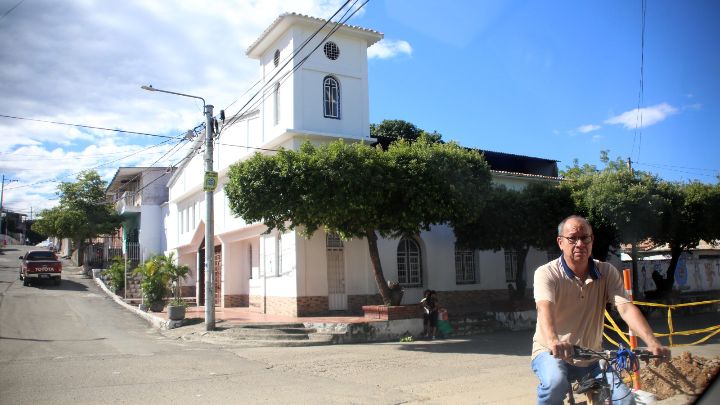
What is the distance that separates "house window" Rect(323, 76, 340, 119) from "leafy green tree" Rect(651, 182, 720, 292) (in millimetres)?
11391

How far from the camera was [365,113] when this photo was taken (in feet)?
64.7

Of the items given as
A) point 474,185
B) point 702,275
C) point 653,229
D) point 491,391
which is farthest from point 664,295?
point 491,391

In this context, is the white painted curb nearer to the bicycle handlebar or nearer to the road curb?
the road curb

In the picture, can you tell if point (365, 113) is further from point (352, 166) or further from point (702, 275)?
point (702, 275)

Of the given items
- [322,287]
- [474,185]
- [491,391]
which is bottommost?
[491,391]

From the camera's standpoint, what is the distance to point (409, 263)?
20.1 metres

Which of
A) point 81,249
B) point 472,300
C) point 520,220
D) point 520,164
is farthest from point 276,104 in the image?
point 81,249

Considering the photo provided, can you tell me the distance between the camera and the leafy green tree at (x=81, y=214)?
33.1 m

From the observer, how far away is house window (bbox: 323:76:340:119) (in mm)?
19087

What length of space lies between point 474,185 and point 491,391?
25.1 feet

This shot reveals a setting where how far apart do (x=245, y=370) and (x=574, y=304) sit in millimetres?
7439

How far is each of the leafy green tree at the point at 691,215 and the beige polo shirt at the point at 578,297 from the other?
16.6 meters

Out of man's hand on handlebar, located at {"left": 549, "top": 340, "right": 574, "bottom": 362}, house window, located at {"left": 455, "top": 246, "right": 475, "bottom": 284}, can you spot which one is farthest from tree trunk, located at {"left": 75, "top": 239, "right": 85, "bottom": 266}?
man's hand on handlebar, located at {"left": 549, "top": 340, "right": 574, "bottom": 362}

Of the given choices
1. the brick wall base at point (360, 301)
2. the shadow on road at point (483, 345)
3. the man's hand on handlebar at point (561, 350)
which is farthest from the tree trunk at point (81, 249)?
the man's hand on handlebar at point (561, 350)
